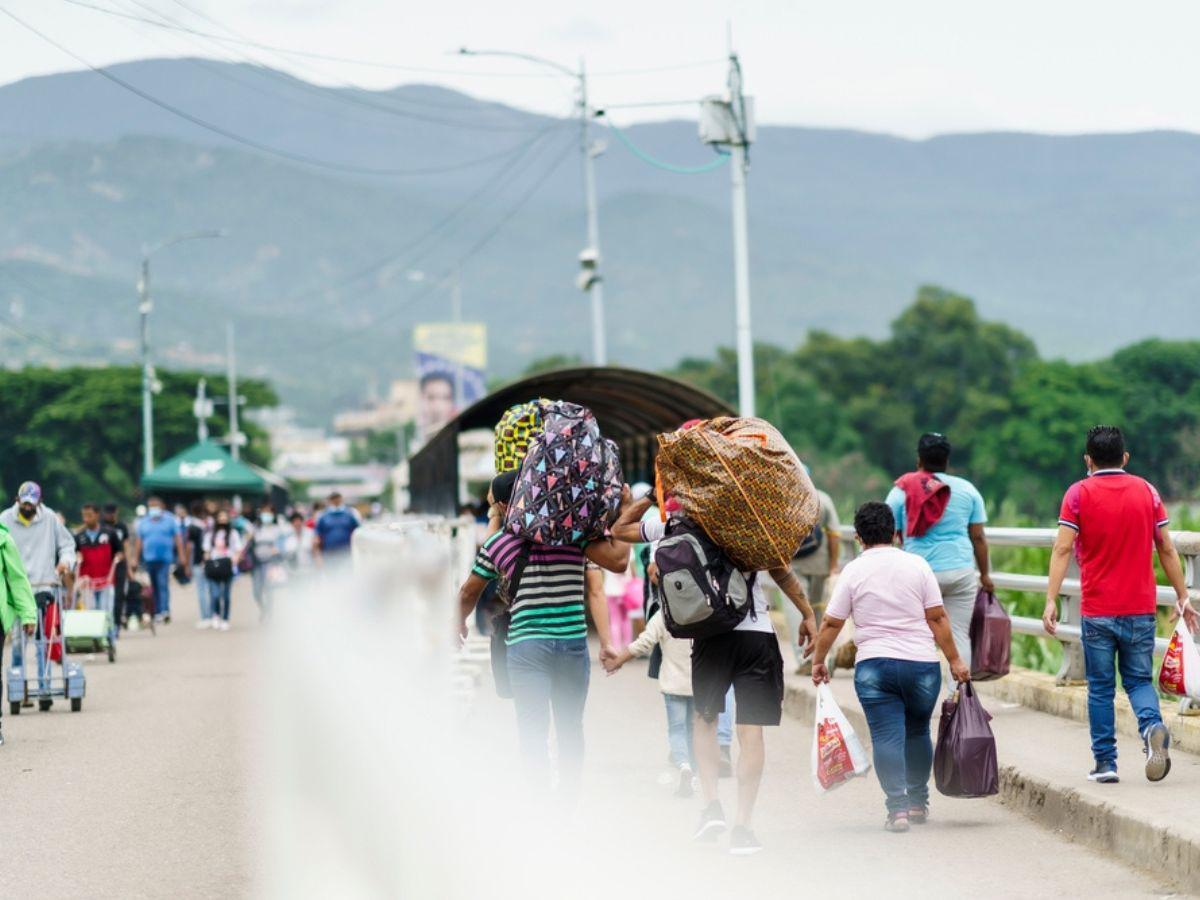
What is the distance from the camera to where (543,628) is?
25.3 ft

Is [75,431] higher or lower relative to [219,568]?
higher

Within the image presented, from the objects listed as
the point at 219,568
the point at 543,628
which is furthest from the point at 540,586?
the point at 219,568

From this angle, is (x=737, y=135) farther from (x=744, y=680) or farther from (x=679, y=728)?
(x=744, y=680)

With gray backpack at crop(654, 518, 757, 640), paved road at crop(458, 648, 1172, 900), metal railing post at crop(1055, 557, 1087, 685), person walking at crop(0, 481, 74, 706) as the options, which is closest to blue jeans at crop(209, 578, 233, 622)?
person walking at crop(0, 481, 74, 706)

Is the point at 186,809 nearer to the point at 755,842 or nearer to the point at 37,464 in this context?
the point at 755,842

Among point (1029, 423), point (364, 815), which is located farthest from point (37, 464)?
point (364, 815)

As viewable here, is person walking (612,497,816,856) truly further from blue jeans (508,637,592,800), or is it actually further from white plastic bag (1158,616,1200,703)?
white plastic bag (1158,616,1200,703)

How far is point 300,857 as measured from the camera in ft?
27.4

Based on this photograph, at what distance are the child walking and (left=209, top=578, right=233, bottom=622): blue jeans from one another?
1691 cm

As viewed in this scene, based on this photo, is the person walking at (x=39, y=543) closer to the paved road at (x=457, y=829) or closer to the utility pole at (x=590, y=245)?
the paved road at (x=457, y=829)

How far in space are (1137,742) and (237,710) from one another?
296 inches

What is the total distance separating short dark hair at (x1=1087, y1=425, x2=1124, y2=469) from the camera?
8938mm

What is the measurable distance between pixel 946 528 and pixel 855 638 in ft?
7.39

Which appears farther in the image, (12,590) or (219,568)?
(219,568)
